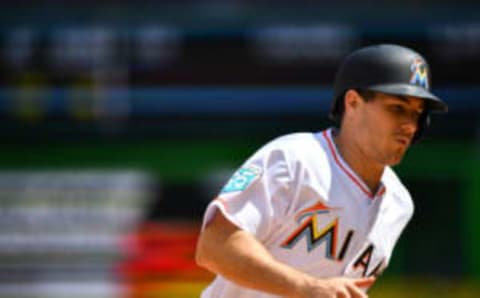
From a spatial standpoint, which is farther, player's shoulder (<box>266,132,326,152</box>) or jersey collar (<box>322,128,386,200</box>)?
jersey collar (<box>322,128,386,200</box>)

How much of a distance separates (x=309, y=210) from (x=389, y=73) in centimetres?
48

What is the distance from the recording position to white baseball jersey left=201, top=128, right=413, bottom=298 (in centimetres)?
251

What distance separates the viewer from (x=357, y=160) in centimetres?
276

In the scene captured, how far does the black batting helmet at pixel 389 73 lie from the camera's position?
2646 mm

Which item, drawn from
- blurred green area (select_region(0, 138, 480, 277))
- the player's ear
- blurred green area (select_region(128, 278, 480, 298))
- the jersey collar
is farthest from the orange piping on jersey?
blurred green area (select_region(0, 138, 480, 277))

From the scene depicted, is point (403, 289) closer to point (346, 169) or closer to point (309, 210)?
A: point (346, 169)

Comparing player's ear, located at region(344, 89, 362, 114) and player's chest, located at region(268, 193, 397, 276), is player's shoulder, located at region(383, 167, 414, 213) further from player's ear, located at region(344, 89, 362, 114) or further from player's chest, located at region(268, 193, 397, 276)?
player's ear, located at region(344, 89, 362, 114)

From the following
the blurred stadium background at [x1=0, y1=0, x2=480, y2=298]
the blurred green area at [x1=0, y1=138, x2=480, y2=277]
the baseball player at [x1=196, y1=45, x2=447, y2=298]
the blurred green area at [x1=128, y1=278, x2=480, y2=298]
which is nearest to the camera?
the baseball player at [x1=196, y1=45, x2=447, y2=298]

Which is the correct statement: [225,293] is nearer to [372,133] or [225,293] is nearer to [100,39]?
[372,133]

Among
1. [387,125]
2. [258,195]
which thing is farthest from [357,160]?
[258,195]

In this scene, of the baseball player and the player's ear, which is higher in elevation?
the player's ear

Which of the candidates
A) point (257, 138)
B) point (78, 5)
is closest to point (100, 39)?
point (78, 5)

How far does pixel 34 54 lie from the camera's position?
10.9m

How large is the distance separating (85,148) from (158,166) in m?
0.86
